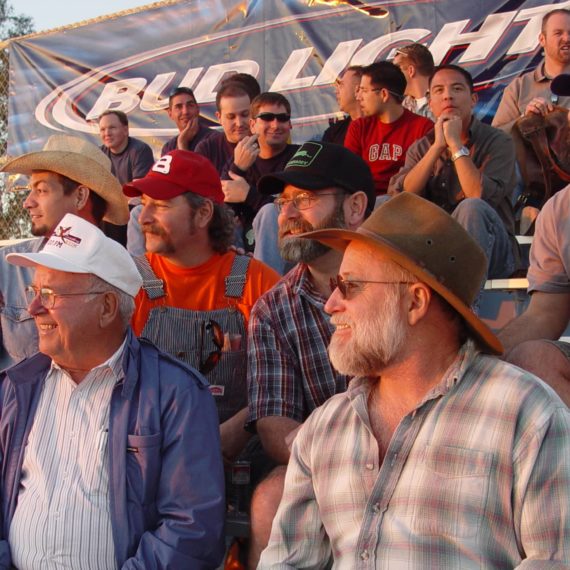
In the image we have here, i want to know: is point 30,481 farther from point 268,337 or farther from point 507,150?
point 507,150

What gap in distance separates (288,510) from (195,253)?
1.89 meters

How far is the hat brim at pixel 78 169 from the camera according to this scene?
4406 millimetres

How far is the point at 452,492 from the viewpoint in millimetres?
2078

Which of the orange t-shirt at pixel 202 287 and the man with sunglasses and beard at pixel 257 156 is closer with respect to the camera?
the orange t-shirt at pixel 202 287

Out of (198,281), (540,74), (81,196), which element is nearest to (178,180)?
(198,281)

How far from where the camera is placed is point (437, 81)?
18.1 feet

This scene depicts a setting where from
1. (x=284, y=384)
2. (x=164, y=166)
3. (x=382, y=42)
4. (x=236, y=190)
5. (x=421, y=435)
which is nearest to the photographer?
(x=421, y=435)

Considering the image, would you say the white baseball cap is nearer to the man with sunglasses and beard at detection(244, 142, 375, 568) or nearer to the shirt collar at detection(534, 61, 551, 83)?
the man with sunglasses and beard at detection(244, 142, 375, 568)

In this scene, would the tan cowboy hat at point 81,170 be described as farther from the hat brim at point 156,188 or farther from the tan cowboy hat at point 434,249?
the tan cowboy hat at point 434,249

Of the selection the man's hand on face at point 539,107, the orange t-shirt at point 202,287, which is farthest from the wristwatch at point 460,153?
the orange t-shirt at point 202,287

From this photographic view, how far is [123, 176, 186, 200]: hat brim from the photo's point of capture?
4.07m

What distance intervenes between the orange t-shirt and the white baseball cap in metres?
0.75

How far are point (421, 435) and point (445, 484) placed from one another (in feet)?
0.47

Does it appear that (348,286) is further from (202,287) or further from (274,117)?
(274,117)
